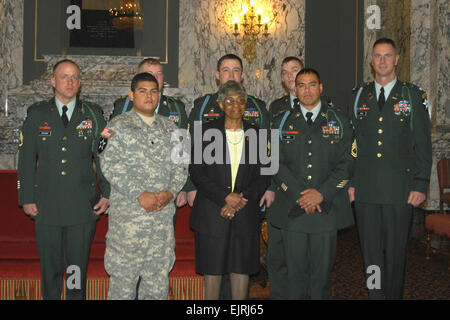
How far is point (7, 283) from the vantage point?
3488 millimetres

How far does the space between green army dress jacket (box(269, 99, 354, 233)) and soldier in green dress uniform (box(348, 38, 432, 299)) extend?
252mm

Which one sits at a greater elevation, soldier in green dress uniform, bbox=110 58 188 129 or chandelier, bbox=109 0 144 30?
chandelier, bbox=109 0 144 30

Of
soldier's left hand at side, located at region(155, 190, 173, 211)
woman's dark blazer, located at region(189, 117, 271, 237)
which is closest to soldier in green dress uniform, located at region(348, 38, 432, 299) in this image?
woman's dark blazer, located at region(189, 117, 271, 237)

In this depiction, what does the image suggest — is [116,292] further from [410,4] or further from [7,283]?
[410,4]

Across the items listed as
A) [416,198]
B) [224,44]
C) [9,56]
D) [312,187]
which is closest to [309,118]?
[312,187]

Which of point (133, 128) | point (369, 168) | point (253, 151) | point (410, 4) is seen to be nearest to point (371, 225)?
point (369, 168)

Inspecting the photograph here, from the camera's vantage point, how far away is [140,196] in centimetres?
279

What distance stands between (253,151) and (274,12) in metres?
5.82

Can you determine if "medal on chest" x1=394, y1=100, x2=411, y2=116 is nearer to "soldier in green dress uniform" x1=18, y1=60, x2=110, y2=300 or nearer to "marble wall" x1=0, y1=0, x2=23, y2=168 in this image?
"soldier in green dress uniform" x1=18, y1=60, x2=110, y2=300

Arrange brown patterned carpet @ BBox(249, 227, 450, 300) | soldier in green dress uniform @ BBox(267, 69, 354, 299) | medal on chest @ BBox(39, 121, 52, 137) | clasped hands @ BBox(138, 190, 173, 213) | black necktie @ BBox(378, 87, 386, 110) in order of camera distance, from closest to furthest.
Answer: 1. clasped hands @ BBox(138, 190, 173, 213)
2. soldier in green dress uniform @ BBox(267, 69, 354, 299)
3. medal on chest @ BBox(39, 121, 52, 137)
4. black necktie @ BBox(378, 87, 386, 110)
5. brown patterned carpet @ BBox(249, 227, 450, 300)

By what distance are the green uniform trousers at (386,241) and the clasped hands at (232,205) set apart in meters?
0.97

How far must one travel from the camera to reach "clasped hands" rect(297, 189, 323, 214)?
2.98m

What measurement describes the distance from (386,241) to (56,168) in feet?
7.69

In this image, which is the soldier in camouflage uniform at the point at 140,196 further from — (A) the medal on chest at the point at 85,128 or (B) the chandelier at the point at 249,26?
(B) the chandelier at the point at 249,26
